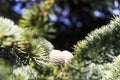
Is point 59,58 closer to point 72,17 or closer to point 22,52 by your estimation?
point 22,52

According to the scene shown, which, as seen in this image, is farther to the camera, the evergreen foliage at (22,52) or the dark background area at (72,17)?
the dark background area at (72,17)

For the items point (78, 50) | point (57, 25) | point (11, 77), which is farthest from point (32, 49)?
point (57, 25)

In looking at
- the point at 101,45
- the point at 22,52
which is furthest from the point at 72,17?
the point at 22,52

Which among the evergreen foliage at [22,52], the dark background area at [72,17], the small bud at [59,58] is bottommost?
the evergreen foliage at [22,52]

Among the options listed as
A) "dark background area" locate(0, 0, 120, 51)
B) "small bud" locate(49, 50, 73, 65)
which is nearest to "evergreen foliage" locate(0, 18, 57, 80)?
"small bud" locate(49, 50, 73, 65)

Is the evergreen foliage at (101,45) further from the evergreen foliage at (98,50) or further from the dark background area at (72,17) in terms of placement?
the dark background area at (72,17)

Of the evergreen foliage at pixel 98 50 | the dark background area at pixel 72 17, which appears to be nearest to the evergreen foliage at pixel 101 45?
the evergreen foliage at pixel 98 50

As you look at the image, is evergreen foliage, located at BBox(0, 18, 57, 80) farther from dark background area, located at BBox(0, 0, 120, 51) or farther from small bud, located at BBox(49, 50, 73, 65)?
dark background area, located at BBox(0, 0, 120, 51)

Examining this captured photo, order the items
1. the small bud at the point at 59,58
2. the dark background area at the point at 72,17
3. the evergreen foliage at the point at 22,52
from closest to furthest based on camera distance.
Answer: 1. the evergreen foliage at the point at 22,52
2. the small bud at the point at 59,58
3. the dark background area at the point at 72,17
